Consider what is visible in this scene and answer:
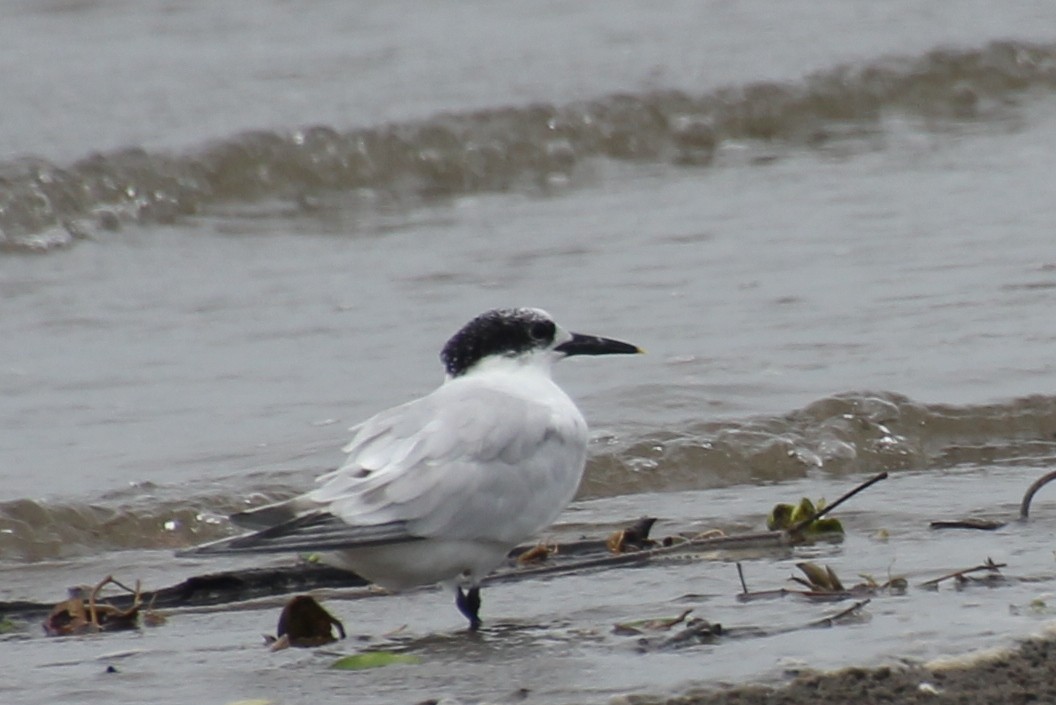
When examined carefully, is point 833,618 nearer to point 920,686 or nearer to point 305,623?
point 920,686

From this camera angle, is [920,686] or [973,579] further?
[973,579]

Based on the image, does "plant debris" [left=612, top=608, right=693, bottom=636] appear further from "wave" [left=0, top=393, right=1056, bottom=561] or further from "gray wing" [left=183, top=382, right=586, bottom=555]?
"wave" [left=0, top=393, right=1056, bottom=561]

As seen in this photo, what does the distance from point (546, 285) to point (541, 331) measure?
318 cm

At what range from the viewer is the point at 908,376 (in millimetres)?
6992

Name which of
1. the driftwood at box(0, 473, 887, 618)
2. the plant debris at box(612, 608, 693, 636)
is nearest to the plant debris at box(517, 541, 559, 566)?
the driftwood at box(0, 473, 887, 618)

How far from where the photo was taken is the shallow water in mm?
4703

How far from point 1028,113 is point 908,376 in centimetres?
646

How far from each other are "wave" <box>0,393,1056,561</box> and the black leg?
1.43 meters

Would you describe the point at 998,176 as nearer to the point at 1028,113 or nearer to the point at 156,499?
the point at 1028,113

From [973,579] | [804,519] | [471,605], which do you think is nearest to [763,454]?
[804,519]

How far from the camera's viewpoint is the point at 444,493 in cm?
462

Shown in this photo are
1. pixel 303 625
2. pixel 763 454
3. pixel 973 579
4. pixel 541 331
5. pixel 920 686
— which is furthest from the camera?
pixel 763 454

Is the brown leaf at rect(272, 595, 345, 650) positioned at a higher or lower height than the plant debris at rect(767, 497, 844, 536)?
higher

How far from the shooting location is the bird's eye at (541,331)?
532 centimetres
